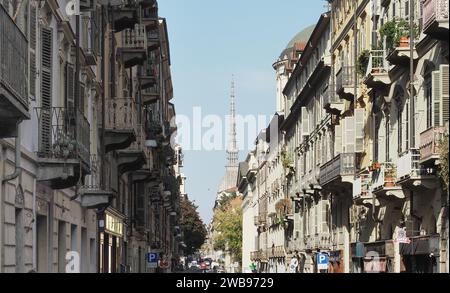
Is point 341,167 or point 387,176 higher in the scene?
point 341,167

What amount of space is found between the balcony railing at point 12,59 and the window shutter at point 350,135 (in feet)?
96.4

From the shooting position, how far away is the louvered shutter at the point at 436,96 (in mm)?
27688

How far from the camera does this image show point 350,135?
1770 inches

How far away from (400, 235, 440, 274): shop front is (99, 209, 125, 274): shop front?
915cm

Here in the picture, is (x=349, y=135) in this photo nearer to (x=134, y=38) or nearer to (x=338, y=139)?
(x=338, y=139)

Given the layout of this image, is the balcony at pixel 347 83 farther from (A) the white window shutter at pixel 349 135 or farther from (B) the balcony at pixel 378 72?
(B) the balcony at pixel 378 72

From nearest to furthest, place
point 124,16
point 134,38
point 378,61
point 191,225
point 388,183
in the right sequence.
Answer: point 388,183 < point 378,61 < point 124,16 < point 134,38 < point 191,225

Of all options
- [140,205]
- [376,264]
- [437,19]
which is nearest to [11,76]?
[437,19]

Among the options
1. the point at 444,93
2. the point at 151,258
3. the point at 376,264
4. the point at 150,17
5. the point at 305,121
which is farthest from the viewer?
the point at 305,121

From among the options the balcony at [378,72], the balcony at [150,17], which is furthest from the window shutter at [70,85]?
the balcony at [150,17]

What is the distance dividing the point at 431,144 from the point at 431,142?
0.16 feet

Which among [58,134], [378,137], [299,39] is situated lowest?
A: [58,134]
